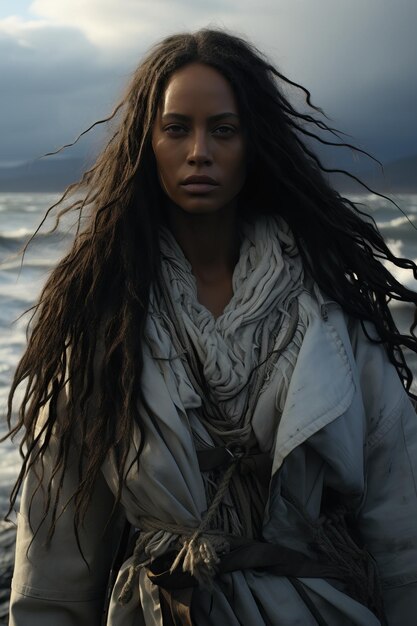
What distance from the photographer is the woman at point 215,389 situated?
2121 millimetres

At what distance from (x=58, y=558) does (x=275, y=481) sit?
1.73 ft

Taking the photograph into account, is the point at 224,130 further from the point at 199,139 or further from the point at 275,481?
the point at 275,481

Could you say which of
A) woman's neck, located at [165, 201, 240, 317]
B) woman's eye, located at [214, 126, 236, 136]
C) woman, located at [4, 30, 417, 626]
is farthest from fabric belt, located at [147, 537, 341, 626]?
woman's eye, located at [214, 126, 236, 136]

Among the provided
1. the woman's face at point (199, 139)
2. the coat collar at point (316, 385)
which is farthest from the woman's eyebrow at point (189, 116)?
the coat collar at point (316, 385)

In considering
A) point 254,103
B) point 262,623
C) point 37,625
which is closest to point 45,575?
point 37,625

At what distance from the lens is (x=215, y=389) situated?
219 centimetres

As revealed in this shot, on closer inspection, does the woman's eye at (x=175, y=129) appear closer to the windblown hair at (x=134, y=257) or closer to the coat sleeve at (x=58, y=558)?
the windblown hair at (x=134, y=257)

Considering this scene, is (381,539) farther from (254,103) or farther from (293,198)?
(254,103)

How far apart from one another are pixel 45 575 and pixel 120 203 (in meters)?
0.83

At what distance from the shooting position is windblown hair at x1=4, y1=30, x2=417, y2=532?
7.23 ft

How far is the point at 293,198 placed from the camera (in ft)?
7.85

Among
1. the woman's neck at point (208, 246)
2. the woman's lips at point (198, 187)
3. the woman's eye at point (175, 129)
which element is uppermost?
the woman's eye at point (175, 129)

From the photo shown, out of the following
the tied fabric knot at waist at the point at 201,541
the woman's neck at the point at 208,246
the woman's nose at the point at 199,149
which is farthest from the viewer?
the woman's neck at the point at 208,246

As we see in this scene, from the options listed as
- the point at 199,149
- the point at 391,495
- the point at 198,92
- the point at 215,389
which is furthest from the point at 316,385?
the point at 198,92
